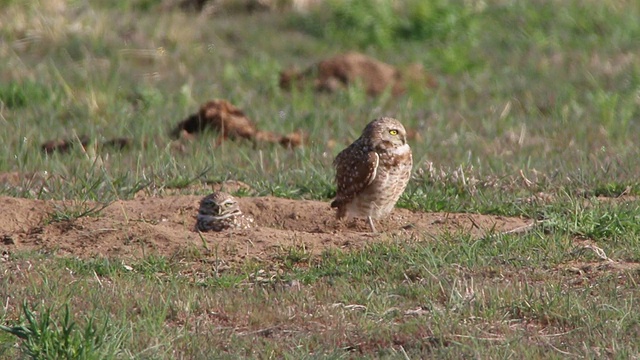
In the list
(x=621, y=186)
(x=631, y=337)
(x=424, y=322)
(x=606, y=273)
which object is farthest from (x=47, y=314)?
(x=621, y=186)

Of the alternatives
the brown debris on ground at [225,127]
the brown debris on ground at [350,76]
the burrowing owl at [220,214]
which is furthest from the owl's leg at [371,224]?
the brown debris on ground at [350,76]

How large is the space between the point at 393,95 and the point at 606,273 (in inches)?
282

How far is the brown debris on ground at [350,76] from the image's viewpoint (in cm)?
1341

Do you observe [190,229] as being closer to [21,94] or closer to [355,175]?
[355,175]

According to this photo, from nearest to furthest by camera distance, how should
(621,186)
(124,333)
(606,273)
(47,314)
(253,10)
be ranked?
(47,314)
(124,333)
(606,273)
(621,186)
(253,10)

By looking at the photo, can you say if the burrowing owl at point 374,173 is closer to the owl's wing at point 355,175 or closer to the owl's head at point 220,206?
the owl's wing at point 355,175

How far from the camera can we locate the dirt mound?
277 inches

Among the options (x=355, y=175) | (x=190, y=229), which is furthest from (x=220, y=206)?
(x=355, y=175)

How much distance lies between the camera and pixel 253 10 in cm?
1719

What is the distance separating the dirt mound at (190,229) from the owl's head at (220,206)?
0.13 metres

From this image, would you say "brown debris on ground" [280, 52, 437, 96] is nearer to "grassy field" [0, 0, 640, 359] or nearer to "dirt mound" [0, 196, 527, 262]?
"grassy field" [0, 0, 640, 359]

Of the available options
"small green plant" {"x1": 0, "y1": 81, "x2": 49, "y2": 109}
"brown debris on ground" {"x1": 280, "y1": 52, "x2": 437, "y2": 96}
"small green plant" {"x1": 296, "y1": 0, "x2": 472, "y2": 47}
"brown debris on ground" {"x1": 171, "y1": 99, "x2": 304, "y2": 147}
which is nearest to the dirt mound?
"brown debris on ground" {"x1": 171, "y1": 99, "x2": 304, "y2": 147}

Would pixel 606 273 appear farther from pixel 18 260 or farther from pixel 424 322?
pixel 18 260

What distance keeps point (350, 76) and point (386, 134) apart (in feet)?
18.1
